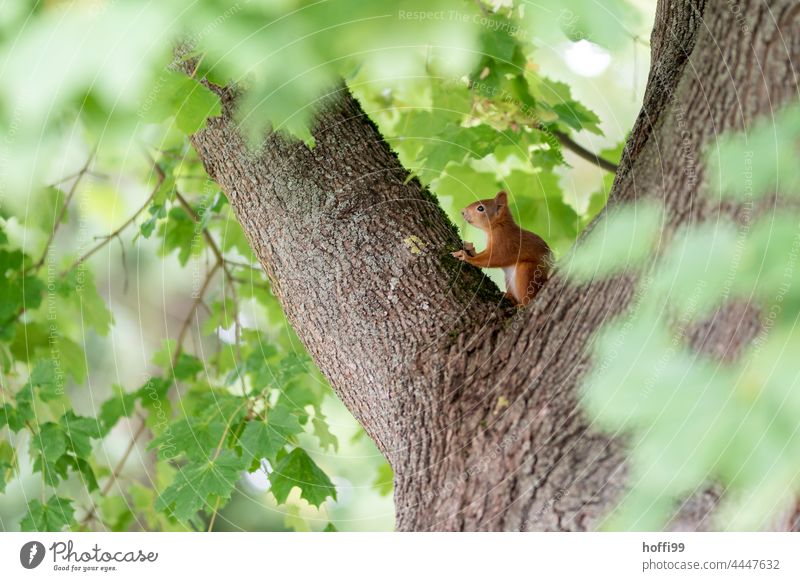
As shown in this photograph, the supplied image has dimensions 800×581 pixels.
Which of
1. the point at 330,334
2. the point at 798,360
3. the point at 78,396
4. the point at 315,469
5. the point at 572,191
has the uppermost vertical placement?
the point at 572,191

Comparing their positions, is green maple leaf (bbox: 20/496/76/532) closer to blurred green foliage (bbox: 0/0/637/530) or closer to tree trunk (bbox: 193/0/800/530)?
blurred green foliage (bbox: 0/0/637/530)

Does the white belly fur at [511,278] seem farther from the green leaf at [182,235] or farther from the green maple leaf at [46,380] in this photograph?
the green maple leaf at [46,380]

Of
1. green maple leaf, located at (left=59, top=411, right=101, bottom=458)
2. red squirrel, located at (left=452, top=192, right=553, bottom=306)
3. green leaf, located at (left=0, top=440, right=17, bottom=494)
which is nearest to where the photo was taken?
red squirrel, located at (left=452, top=192, right=553, bottom=306)

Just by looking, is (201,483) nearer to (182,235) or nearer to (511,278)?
(511,278)

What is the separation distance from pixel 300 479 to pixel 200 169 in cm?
224

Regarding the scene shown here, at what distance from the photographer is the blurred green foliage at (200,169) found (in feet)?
4.99

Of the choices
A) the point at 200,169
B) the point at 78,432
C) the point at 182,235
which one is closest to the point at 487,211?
the point at 182,235

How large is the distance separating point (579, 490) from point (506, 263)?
1117 mm

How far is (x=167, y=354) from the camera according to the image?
396 cm

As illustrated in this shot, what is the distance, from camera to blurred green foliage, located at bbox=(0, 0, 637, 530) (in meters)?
1.52

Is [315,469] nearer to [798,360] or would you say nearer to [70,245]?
[798,360]
